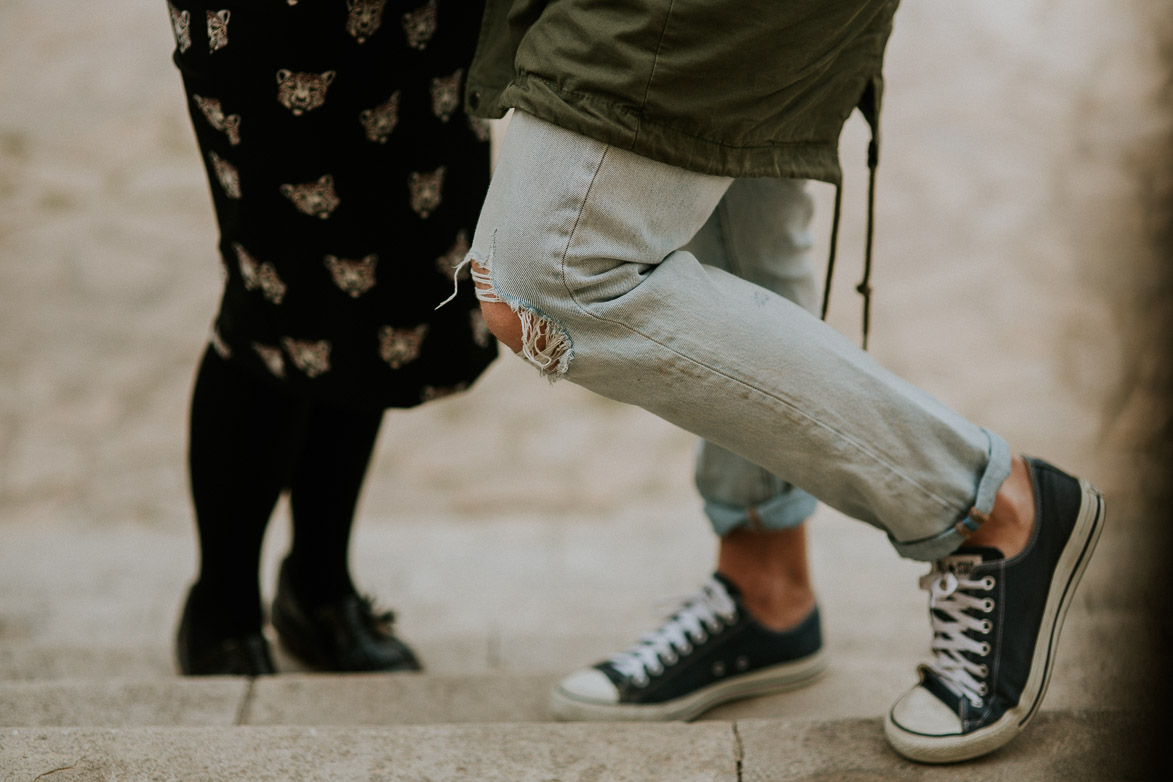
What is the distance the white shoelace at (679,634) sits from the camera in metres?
1.26

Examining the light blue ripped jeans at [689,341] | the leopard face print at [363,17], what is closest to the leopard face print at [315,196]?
the leopard face print at [363,17]

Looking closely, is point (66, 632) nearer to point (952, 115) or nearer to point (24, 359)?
point (24, 359)

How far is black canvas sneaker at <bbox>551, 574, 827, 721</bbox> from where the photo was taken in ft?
4.02

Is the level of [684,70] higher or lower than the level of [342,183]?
higher

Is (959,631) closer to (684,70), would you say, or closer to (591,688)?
(591,688)

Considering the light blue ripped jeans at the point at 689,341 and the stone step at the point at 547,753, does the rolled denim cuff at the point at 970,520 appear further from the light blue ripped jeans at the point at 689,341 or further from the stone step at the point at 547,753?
the stone step at the point at 547,753

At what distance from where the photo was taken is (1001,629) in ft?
3.32

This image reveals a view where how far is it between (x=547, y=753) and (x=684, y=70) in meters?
0.62

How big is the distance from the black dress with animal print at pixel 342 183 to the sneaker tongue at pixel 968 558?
0.58 metres

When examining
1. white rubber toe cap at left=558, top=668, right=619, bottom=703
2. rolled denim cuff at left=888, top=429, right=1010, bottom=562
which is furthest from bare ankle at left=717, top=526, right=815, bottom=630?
rolled denim cuff at left=888, top=429, right=1010, bottom=562

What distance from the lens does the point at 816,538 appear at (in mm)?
2492

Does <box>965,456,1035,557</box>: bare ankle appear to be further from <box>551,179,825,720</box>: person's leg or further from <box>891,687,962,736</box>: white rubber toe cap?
<box>551,179,825,720</box>: person's leg

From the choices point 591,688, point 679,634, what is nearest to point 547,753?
point 591,688

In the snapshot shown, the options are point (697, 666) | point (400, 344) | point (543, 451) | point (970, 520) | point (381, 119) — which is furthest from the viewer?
point (543, 451)
